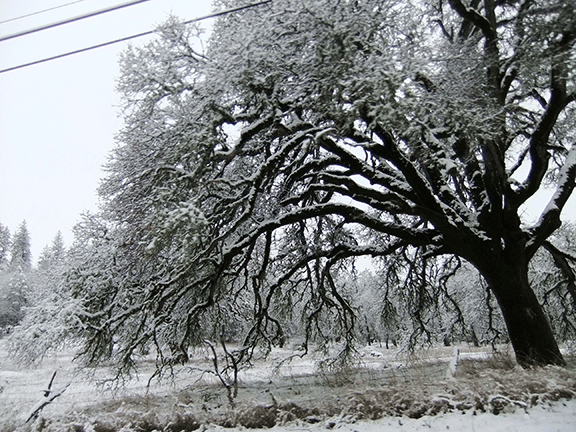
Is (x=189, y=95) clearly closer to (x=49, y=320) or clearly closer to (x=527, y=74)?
(x=49, y=320)

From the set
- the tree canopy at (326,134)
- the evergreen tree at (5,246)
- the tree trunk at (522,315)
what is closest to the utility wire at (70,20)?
the tree canopy at (326,134)

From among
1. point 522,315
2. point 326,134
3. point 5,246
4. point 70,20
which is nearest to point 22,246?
point 5,246

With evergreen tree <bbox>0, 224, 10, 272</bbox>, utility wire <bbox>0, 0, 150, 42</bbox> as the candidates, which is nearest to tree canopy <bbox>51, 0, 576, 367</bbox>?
utility wire <bbox>0, 0, 150, 42</bbox>

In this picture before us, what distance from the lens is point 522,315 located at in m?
6.46

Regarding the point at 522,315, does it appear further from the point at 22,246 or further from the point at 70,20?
the point at 22,246

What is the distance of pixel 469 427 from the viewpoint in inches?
153

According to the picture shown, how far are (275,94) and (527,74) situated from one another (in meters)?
3.40

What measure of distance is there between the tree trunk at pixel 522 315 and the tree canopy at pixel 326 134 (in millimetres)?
26

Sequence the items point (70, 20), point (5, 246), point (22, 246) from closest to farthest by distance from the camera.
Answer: point (70, 20) → point (5, 246) → point (22, 246)

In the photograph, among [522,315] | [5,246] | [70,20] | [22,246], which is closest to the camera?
[70,20]

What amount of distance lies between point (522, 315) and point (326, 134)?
16.3 ft

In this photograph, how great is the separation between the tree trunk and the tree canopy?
26 mm

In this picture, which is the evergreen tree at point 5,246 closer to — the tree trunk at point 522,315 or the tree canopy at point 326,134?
the tree canopy at point 326,134

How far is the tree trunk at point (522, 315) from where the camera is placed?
6.13 metres
